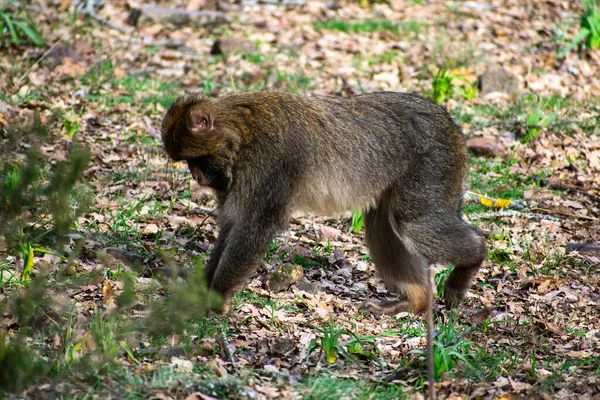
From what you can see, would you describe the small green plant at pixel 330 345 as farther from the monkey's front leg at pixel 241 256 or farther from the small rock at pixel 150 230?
the small rock at pixel 150 230

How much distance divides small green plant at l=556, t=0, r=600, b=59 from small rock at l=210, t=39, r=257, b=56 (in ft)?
14.9

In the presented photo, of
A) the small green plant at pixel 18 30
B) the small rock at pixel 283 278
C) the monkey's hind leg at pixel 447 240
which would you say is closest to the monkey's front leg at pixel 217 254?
the small rock at pixel 283 278

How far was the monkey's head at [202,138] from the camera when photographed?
17.2 ft

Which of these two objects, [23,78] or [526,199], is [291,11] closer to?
[23,78]

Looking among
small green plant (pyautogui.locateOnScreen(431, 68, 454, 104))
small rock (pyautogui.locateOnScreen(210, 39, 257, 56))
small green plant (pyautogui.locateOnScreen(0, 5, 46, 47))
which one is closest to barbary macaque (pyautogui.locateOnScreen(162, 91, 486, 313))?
small green plant (pyautogui.locateOnScreen(431, 68, 454, 104))

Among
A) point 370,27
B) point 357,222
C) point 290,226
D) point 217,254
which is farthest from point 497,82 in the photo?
point 217,254

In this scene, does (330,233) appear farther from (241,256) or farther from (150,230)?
(241,256)

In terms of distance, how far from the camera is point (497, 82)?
10469 millimetres

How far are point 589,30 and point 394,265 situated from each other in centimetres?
689

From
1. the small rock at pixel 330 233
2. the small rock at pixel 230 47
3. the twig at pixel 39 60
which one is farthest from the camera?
the small rock at pixel 230 47

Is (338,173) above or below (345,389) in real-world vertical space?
above

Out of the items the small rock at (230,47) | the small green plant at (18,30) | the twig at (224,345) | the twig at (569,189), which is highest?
the small green plant at (18,30)

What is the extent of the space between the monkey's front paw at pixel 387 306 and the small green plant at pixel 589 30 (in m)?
6.66

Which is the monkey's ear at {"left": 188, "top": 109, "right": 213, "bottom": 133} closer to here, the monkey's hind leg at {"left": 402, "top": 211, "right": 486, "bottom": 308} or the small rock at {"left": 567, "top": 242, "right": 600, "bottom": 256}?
the monkey's hind leg at {"left": 402, "top": 211, "right": 486, "bottom": 308}
